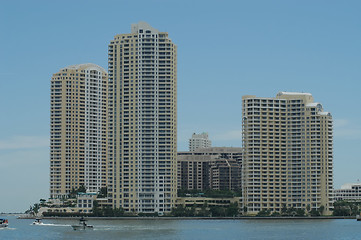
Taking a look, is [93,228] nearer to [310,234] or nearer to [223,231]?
[223,231]

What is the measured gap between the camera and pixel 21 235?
16475 centimetres

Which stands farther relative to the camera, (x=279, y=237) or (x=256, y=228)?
(x=256, y=228)

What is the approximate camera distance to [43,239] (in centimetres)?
14950

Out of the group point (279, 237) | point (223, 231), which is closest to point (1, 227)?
point (223, 231)

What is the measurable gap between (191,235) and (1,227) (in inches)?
2308

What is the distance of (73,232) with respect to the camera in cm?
17025

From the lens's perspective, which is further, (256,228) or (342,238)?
(256,228)

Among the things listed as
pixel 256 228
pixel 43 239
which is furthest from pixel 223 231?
pixel 43 239

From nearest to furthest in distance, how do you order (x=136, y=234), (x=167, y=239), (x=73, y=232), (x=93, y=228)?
(x=167, y=239) < (x=136, y=234) < (x=73, y=232) < (x=93, y=228)

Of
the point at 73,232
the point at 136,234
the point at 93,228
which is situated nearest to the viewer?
the point at 136,234

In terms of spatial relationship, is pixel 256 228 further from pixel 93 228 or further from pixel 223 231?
pixel 93 228

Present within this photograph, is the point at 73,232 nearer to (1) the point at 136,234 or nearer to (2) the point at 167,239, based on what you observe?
(1) the point at 136,234

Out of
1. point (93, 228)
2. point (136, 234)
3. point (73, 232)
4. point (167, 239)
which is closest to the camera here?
point (167, 239)

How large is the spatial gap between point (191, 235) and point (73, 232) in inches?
1114
